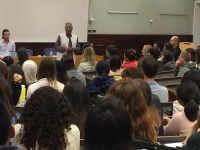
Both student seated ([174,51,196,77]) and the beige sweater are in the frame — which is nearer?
the beige sweater

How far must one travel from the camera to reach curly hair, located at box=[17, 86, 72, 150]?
231 cm

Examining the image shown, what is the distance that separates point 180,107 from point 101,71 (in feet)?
6.27

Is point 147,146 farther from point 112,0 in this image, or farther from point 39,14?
point 112,0

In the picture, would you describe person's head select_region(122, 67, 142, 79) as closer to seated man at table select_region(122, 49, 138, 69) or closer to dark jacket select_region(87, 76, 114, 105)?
dark jacket select_region(87, 76, 114, 105)

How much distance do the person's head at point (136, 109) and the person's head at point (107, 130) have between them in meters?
1.11

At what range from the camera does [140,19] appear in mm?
12461

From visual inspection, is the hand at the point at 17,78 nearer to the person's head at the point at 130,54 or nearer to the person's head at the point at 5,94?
the person's head at the point at 5,94

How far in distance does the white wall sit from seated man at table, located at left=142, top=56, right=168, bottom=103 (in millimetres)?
6834

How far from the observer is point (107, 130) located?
5.51ft

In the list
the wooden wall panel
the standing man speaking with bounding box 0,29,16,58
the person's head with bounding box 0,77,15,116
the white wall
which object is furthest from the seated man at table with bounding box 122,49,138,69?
→ the white wall

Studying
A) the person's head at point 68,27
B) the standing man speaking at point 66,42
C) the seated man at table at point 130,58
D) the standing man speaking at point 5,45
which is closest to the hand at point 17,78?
the seated man at table at point 130,58

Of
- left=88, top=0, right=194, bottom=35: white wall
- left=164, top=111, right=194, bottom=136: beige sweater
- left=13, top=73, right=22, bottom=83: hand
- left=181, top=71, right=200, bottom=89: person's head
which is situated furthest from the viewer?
left=88, top=0, right=194, bottom=35: white wall

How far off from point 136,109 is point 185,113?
771mm

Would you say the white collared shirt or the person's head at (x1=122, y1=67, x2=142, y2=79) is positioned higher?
the white collared shirt
